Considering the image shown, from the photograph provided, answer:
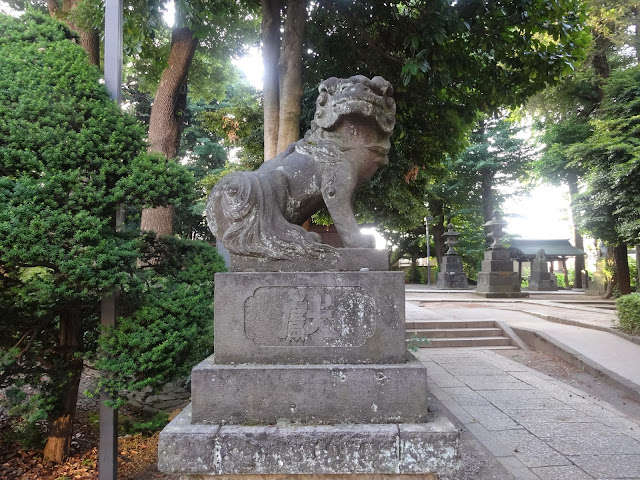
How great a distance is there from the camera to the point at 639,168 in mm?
12172

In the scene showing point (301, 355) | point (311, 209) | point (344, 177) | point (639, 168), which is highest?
point (639, 168)

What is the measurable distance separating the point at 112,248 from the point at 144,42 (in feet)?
21.3

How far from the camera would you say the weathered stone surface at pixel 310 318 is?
2619mm

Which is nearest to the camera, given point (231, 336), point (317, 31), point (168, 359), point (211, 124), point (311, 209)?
point (231, 336)

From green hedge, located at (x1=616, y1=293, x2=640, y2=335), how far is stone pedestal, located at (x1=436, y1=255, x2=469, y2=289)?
51.0ft

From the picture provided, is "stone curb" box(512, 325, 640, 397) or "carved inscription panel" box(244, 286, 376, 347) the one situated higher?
"carved inscription panel" box(244, 286, 376, 347)

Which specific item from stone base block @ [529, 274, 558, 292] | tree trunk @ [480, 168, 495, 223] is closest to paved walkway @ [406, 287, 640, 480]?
stone base block @ [529, 274, 558, 292]

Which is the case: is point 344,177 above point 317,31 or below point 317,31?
below

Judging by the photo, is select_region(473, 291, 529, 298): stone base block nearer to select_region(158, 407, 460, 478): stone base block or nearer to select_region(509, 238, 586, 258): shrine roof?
select_region(509, 238, 586, 258): shrine roof

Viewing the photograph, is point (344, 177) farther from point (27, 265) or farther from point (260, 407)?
point (27, 265)

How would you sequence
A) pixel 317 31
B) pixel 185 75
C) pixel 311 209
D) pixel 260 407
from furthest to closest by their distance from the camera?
pixel 185 75
pixel 317 31
pixel 311 209
pixel 260 407

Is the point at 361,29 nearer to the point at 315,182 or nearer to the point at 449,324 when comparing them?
the point at 315,182

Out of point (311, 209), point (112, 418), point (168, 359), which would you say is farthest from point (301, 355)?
point (112, 418)

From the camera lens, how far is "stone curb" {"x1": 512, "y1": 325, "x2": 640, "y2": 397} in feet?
17.4
